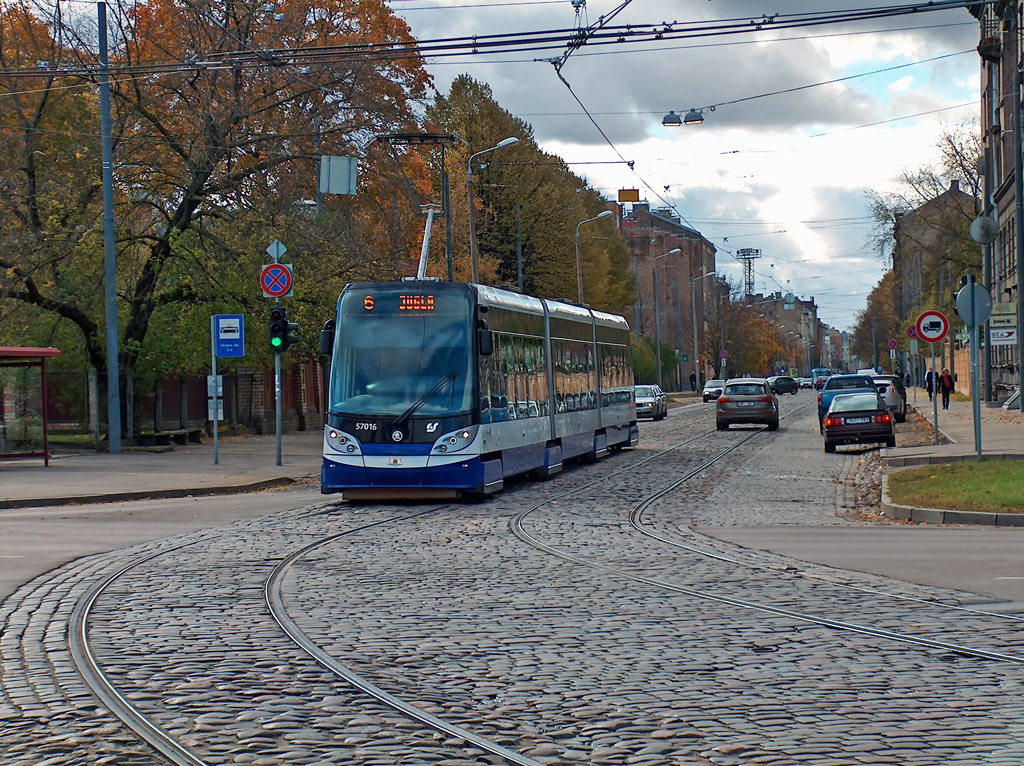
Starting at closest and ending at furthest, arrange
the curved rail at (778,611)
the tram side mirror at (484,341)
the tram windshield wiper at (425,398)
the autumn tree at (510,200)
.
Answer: the curved rail at (778,611), the tram windshield wiper at (425,398), the tram side mirror at (484,341), the autumn tree at (510,200)

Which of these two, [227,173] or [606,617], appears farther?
[227,173]

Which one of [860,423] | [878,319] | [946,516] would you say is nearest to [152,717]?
[946,516]

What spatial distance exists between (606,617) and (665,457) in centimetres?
2121

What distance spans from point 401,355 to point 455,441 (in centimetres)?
147

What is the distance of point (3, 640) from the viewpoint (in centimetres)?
852

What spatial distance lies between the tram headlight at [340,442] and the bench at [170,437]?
17.1 m

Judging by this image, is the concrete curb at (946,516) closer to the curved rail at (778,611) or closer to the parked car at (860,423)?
the curved rail at (778,611)

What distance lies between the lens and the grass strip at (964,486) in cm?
1659

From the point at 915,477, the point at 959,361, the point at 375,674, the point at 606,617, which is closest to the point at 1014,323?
the point at 915,477

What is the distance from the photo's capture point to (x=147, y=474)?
25.2 meters

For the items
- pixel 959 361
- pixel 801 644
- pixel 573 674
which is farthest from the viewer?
pixel 959 361

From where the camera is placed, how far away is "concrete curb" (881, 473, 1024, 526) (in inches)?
610

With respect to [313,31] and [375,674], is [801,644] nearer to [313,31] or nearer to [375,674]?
[375,674]

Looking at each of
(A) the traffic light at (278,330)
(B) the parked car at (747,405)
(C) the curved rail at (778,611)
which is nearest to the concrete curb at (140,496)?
(A) the traffic light at (278,330)
